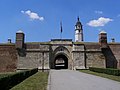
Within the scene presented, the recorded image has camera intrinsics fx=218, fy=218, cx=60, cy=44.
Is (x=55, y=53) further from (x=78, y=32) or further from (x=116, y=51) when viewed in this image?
(x=78, y=32)

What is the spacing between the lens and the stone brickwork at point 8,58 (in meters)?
36.6

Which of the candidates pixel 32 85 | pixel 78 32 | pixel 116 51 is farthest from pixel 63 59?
pixel 32 85

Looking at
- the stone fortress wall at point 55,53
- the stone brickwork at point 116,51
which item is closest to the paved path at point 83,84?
the stone fortress wall at point 55,53

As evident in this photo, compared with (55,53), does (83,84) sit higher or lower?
lower

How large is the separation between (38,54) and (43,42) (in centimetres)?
279

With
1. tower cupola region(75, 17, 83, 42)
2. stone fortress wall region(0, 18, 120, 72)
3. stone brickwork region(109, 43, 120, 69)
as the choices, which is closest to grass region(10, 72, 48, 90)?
stone fortress wall region(0, 18, 120, 72)

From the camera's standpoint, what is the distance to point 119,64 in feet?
127

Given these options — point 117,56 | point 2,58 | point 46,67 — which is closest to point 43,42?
point 46,67

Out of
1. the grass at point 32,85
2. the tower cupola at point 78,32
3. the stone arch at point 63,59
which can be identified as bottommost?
the grass at point 32,85

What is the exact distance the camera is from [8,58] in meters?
36.9

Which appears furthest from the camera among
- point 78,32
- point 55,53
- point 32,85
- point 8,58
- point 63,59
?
point 78,32

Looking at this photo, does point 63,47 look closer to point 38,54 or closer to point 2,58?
point 38,54

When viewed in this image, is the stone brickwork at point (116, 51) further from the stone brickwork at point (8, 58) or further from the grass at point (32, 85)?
the grass at point (32, 85)

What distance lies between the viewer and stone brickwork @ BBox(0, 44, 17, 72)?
36594 mm
